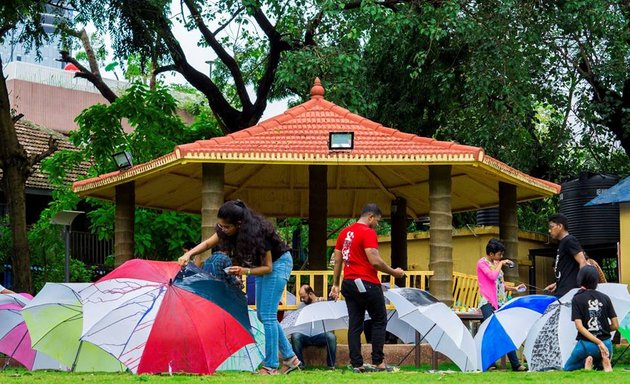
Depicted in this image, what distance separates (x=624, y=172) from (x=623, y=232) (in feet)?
20.7

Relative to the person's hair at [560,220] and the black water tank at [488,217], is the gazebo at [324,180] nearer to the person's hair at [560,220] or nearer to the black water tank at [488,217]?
the person's hair at [560,220]

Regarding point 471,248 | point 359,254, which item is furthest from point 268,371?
point 471,248

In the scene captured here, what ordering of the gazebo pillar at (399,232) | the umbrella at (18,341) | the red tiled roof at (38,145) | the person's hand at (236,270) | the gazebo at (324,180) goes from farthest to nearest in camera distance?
the red tiled roof at (38,145) < the gazebo pillar at (399,232) < the gazebo at (324,180) < the umbrella at (18,341) < the person's hand at (236,270)

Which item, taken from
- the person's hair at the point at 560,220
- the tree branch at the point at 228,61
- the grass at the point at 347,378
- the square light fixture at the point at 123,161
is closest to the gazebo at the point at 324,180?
the square light fixture at the point at 123,161

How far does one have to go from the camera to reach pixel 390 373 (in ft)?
36.5

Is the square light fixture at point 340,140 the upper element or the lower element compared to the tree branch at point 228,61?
lower

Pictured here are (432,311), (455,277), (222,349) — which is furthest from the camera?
(455,277)

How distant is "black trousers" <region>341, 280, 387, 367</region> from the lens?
11.5 m

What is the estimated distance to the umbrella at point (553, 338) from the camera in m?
11.7

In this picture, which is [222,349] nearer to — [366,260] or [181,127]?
[366,260]

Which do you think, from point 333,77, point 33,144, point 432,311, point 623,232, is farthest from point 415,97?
point 432,311

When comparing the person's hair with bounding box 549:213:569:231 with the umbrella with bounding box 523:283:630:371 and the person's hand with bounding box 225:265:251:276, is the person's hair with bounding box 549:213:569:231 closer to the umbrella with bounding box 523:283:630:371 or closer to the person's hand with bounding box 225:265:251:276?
the umbrella with bounding box 523:283:630:371

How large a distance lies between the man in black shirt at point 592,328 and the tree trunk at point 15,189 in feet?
35.8

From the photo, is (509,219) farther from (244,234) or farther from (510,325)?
(244,234)
